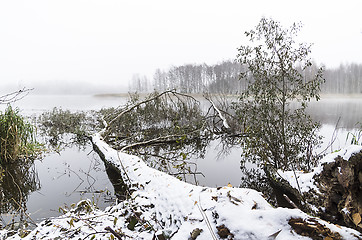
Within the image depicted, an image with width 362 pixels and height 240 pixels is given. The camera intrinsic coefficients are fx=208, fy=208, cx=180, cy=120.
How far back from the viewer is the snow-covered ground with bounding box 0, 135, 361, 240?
3.82 ft

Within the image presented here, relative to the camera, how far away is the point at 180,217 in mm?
1770

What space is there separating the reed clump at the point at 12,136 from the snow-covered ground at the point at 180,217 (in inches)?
119

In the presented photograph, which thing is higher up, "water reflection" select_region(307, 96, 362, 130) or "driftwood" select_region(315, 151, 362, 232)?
"driftwood" select_region(315, 151, 362, 232)

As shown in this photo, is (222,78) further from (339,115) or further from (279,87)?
(279,87)

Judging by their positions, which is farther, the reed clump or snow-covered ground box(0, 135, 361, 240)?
the reed clump

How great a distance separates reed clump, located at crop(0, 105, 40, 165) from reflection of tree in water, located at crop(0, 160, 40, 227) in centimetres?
21

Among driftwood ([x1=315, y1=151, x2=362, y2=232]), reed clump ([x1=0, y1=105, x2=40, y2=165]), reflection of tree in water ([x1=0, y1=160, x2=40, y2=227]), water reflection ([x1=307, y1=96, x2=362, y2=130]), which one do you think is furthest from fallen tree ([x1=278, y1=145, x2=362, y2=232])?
reed clump ([x1=0, y1=105, x2=40, y2=165])

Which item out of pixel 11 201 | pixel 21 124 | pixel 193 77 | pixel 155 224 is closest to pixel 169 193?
pixel 155 224

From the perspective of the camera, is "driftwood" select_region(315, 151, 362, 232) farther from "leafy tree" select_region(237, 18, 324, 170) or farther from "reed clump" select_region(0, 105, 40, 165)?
Answer: "reed clump" select_region(0, 105, 40, 165)

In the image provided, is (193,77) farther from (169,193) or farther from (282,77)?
(169,193)

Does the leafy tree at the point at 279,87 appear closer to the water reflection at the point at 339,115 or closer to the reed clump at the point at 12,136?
the water reflection at the point at 339,115

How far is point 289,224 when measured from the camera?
112 centimetres

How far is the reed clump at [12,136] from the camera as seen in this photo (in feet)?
14.5

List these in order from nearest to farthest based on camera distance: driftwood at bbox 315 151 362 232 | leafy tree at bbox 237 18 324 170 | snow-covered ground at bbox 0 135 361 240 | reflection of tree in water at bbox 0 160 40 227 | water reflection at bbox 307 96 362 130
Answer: snow-covered ground at bbox 0 135 361 240 < driftwood at bbox 315 151 362 232 < reflection of tree in water at bbox 0 160 40 227 < leafy tree at bbox 237 18 324 170 < water reflection at bbox 307 96 362 130
